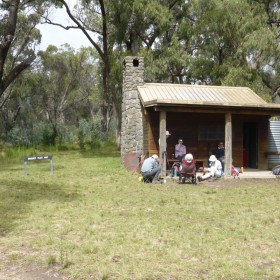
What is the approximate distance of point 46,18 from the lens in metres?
29.2

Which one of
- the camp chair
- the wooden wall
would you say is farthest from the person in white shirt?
the camp chair

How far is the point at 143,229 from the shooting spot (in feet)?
23.2

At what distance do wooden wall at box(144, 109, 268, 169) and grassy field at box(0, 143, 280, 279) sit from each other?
3.90m

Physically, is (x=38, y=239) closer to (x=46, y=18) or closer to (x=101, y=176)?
(x=101, y=176)

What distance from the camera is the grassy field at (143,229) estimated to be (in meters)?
5.27

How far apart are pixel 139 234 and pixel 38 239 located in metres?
1.67

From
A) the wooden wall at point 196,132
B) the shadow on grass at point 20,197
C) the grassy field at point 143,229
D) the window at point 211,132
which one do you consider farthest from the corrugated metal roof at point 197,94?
the shadow on grass at point 20,197

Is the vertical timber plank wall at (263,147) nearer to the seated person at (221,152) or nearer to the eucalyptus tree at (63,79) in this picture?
the seated person at (221,152)

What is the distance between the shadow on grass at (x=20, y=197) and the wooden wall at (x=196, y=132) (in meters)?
5.10

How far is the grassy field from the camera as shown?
5273 millimetres

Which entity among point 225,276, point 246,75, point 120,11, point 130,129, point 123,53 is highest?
point 120,11

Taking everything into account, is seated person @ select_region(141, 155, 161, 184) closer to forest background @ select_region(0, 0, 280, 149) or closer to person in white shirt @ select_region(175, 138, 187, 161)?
person in white shirt @ select_region(175, 138, 187, 161)

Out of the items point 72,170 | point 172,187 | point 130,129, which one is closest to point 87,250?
point 172,187

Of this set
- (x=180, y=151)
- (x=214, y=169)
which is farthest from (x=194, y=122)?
(x=214, y=169)
